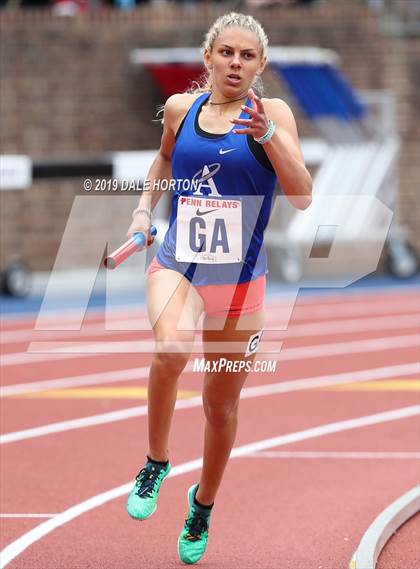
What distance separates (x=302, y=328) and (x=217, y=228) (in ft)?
30.0

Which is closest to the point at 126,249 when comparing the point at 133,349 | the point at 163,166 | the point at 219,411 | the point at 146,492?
the point at 163,166

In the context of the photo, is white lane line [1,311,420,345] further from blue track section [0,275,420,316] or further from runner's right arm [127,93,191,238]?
runner's right arm [127,93,191,238]

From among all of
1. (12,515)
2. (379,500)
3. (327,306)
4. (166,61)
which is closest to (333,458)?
(379,500)

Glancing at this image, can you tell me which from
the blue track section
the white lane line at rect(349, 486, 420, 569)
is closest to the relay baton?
the white lane line at rect(349, 486, 420, 569)

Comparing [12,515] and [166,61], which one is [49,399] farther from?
[166,61]

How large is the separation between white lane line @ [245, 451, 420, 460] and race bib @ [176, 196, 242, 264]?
9.95ft

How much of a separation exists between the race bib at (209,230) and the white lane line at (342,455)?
3.03m

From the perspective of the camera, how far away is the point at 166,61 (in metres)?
18.2

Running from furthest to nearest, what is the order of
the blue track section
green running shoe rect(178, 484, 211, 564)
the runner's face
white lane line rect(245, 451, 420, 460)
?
the blue track section < white lane line rect(245, 451, 420, 460) < green running shoe rect(178, 484, 211, 564) < the runner's face

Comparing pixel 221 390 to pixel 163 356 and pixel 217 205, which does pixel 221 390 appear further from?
pixel 217 205

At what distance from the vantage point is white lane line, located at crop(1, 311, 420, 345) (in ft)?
44.9

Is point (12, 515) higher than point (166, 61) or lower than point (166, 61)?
higher

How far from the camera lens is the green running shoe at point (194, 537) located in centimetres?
566

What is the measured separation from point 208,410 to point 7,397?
16.1 feet
